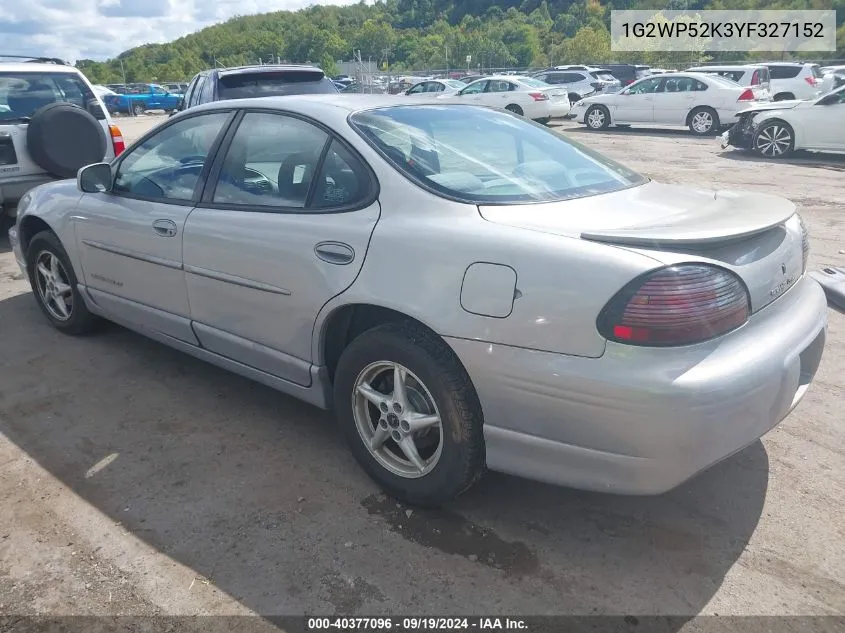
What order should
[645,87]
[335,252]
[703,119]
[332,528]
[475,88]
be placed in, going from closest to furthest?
1. [332,528]
2. [335,252]
3. [703,119]
4. [645,87]
5. [475,88]

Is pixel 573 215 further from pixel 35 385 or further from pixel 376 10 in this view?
pixel 376 10

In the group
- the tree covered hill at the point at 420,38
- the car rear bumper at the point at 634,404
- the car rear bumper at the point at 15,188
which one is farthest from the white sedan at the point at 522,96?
the tree covered hill at the point at 420,38

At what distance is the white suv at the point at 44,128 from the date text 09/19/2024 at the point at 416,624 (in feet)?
18.9

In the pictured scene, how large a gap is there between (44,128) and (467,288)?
18.4ft

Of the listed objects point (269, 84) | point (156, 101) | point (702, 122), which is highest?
point (156, 101)

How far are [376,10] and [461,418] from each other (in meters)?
160

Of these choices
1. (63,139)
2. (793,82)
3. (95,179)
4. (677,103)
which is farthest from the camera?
(793,82)

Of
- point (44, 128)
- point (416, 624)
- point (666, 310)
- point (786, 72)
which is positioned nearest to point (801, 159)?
point (786, 72)

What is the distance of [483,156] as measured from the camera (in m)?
2.96

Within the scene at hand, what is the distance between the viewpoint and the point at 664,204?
275cm

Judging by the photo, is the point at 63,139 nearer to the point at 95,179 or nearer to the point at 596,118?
the point at 95,179

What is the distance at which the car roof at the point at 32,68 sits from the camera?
6.98 metres

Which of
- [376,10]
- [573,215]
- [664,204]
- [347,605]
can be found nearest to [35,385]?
[347,605]

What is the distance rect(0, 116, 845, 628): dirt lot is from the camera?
226 cm
